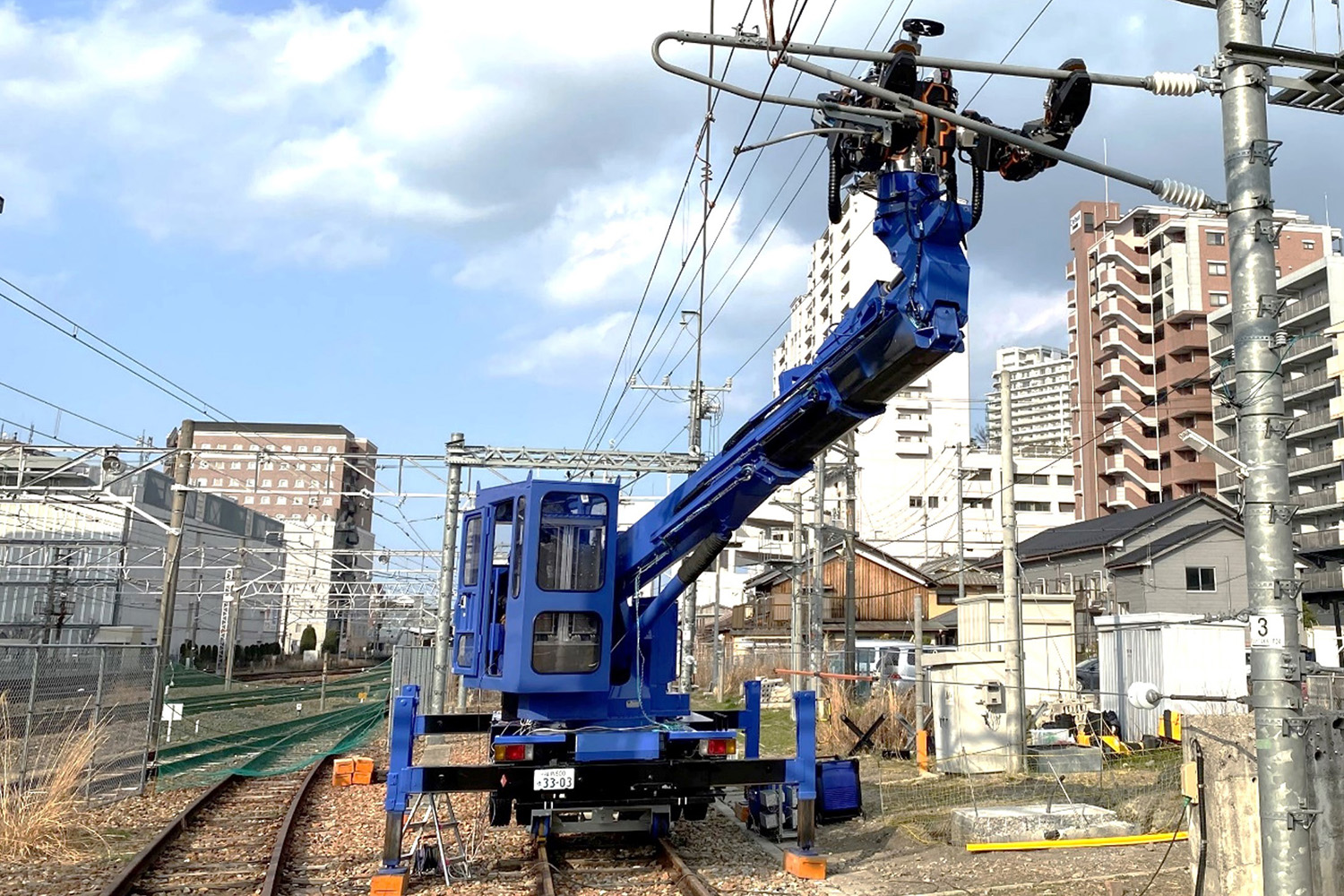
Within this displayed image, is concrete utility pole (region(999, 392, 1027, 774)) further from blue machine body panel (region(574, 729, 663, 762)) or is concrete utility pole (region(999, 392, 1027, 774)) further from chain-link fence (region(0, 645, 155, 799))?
chain-link fence (region(0, 645, 155, 799))

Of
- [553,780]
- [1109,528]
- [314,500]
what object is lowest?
[553,780]

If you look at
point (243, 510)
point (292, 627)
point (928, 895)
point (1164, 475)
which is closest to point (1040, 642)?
point (928, 895)

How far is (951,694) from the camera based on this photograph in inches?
651

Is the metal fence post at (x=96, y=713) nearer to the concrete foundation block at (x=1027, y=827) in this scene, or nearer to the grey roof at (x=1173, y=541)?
the concrete foundation block at (x=1027, y=827)

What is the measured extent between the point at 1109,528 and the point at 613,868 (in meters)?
43.4

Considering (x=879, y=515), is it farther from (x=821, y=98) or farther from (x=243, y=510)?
(x=821, y=98)

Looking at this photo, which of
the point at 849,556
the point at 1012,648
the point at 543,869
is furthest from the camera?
the point at 849,556

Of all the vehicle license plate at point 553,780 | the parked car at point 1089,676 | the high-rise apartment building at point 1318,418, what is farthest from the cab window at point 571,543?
the high-rise apartment building at point 1318,418

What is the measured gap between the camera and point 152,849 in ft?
33.7

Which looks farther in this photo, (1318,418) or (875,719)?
(1318,418)

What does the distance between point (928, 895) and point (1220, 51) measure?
6.83m

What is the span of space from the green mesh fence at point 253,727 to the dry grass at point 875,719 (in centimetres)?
908

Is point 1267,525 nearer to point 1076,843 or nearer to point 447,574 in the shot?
point 1076,843

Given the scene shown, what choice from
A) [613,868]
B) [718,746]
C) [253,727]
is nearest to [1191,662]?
[718,746]
